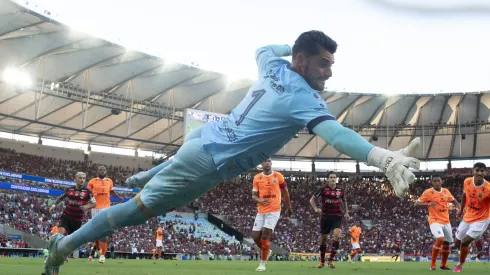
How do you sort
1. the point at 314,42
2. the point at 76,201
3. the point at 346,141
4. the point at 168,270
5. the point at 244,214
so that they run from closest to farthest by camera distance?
the point at 346,141
the point at 314,42
the point at 168,270
the point at 76,201
the point at 244,214

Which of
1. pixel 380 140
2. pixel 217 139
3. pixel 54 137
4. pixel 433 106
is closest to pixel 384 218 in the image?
pixel 380 140

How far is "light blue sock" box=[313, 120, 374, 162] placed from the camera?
354 centimetres

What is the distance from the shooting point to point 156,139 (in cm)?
5219

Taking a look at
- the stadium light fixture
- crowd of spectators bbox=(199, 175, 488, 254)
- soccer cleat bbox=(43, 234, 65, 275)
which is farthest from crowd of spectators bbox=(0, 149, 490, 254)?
soccer cleat bbox=(43, 234, 65, 275)

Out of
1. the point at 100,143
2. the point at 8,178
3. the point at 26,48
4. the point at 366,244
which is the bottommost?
the point at 366,244

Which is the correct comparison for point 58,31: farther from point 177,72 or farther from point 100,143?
point 100,143

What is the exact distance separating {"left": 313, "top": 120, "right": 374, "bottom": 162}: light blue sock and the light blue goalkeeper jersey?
21 centimetres

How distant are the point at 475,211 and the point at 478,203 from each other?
0.60 feet

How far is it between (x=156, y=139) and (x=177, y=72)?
39.6ft

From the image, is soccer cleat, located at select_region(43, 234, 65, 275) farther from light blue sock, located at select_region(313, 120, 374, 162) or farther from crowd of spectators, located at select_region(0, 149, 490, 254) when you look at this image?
crowd of spectators, located at select_region(0, 149, 490, 254)

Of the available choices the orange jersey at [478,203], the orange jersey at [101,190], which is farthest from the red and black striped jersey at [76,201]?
the orange jersey at [478,203]

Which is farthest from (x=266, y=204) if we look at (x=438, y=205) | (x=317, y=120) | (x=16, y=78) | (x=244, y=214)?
(x=244, y=214)

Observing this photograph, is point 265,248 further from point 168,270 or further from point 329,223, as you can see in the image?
point 168,270

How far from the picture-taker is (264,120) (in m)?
4.27
